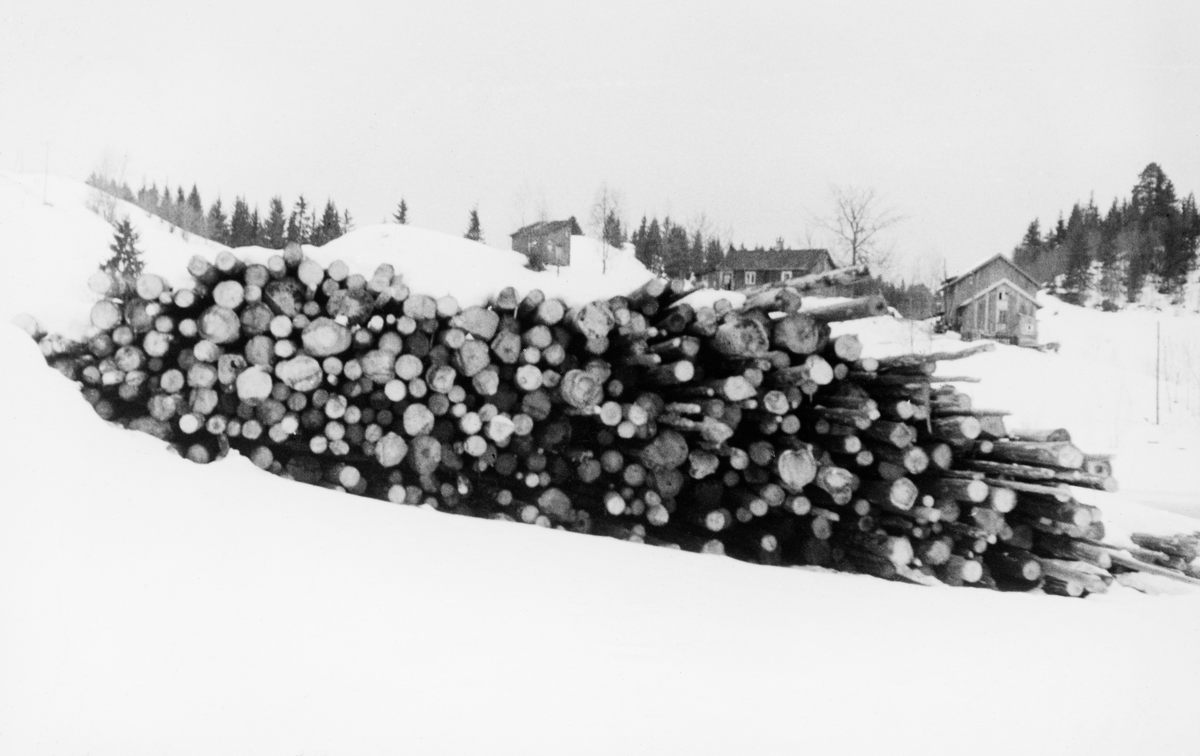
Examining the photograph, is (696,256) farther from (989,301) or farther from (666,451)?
(666,451)

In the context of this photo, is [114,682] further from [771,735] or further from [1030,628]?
[1030,628]

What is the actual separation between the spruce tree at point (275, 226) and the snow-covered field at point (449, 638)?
41.0m

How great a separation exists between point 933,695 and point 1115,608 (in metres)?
1.65

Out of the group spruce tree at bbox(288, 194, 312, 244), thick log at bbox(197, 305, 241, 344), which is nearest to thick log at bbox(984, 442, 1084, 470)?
thick log at bbox(197, 305, 241, 344)

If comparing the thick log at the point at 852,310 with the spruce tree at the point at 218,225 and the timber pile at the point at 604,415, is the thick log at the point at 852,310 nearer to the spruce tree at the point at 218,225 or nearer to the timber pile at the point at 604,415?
the timber pile at the point at 604,415

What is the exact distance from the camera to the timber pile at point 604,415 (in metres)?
3.42

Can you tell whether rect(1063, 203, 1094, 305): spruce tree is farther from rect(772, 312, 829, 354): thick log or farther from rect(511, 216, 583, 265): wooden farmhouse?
rect(772, 312, 829, 354): thick log

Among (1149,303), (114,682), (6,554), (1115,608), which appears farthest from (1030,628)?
(1149,303)

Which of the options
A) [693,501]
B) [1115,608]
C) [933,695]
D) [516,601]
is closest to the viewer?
[933,695]

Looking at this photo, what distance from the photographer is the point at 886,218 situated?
13422 mm

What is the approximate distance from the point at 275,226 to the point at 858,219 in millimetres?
40194

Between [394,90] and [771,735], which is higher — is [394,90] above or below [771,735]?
above

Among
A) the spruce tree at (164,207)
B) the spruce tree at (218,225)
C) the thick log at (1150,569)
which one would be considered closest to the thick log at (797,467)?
the thick log at (1150,569)

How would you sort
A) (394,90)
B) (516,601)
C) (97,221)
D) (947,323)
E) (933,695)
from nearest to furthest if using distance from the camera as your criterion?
1. (933,695)
2. (516,601)
3. (394,90)
4. (97,221)
5. (947,323)
